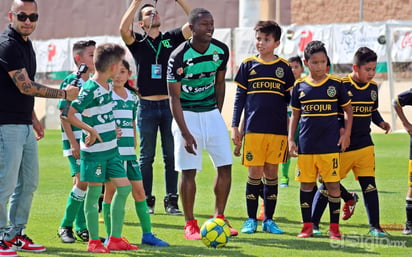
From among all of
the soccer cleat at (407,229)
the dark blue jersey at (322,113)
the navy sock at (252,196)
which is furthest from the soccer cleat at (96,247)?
the soccer cleat at (407,229)

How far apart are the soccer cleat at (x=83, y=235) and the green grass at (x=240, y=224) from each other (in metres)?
0.23

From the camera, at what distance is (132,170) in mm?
8680

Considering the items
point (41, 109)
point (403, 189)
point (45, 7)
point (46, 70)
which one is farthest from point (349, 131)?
point (45, 7)

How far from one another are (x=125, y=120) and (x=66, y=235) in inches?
52.4

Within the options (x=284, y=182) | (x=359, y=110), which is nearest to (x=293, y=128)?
(x=359, y=110)

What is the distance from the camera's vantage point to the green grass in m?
8.03

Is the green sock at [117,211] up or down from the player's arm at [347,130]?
down

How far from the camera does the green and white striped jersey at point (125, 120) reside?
8.77 metres

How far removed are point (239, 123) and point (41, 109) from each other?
865 inches

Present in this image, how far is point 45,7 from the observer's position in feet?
136

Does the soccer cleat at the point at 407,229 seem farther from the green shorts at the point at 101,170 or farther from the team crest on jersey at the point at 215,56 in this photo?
the green shorts at the point at 101,170

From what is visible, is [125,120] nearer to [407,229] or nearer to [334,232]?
[334,232]

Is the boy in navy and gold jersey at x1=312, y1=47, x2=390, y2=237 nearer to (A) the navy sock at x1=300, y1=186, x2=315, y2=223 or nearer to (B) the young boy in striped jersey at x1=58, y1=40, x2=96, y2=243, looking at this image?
(A) the navy sock at x1=300, y1=186, x2=315, y2=223

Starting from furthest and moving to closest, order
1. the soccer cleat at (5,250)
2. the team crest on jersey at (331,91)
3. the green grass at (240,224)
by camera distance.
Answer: the team crest on jersey at (331,91) → the green grass at (240,224) → the soccer cleat at (5,250)
